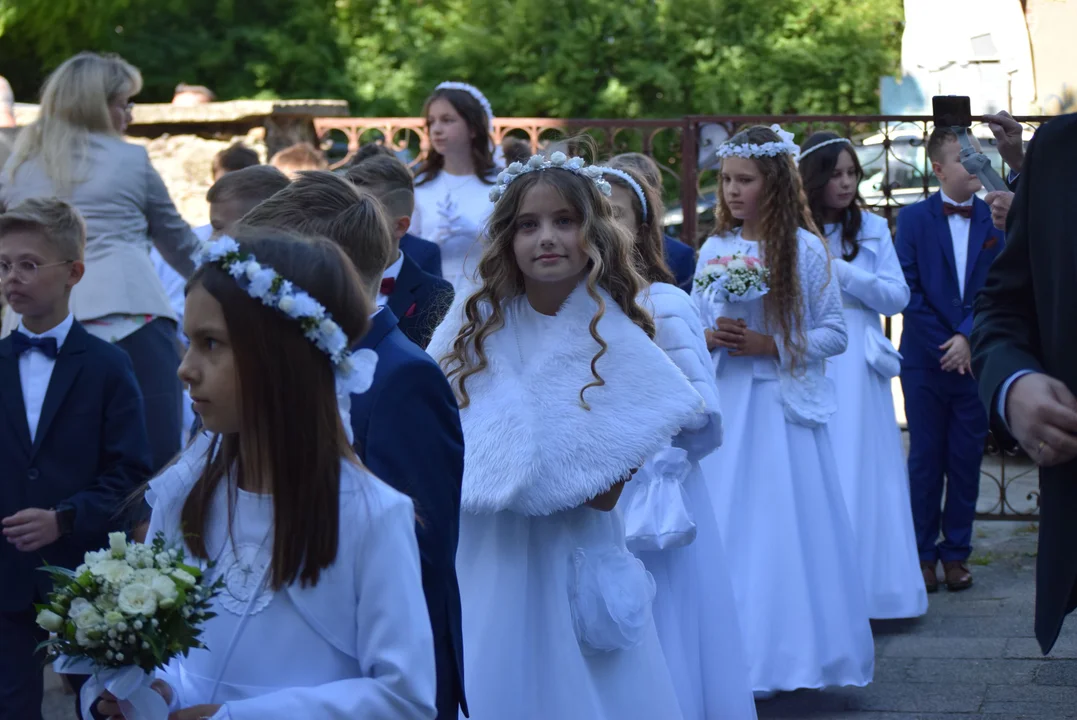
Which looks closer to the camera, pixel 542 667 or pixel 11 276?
pixel 542 667

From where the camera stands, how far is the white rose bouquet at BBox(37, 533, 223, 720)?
2.38 m

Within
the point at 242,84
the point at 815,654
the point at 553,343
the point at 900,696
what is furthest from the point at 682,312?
the point at 242,84

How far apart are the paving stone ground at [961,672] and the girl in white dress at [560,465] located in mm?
2253

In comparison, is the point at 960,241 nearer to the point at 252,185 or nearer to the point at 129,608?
the point at 252,185

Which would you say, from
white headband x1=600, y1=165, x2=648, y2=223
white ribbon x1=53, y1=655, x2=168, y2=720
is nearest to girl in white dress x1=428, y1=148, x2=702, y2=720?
white headband x1=600, y1=165, x2=648, y2=223

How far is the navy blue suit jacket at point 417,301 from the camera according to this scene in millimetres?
5219

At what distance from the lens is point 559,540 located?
4.14 meters

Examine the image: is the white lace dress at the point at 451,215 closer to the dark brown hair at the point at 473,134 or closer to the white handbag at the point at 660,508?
the dark brown hair at the point at 473,134

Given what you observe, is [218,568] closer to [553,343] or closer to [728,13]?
[553,343]

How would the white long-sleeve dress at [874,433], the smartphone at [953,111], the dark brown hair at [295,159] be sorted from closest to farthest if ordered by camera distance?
the smartphone at [953,111], the white long-sleeve dress at [874,433], the dark brown hair at [295,159]

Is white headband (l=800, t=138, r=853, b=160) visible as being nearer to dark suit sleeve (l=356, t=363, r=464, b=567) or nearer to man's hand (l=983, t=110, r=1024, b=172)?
man's hand (l=983, t=110, r=1024, b=172)

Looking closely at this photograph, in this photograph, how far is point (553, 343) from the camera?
4266mm

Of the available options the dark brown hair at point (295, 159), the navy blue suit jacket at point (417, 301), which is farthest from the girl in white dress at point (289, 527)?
the dark brown hair at point (295, 159)

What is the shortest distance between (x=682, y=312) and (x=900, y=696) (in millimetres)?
2240
